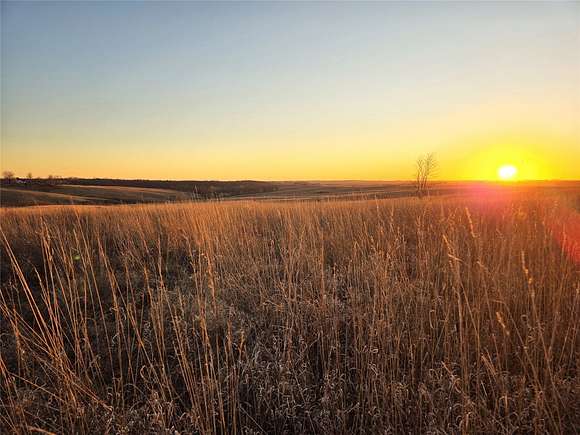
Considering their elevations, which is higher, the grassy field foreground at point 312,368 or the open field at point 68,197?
the open field at point 68,197

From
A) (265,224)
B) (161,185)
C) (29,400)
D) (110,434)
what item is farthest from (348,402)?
(161,185)

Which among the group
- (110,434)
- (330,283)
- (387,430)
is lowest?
(110,434)

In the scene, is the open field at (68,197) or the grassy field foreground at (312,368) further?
the open field at (68,197)

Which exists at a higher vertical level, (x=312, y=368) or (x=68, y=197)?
(x=68, y=197)

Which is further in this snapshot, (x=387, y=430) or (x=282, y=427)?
(x=282, y=427)

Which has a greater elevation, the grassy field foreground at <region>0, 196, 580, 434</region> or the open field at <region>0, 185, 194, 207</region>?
the open field at <region>0, 185, 194, 207</region>

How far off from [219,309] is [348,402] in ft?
4.91

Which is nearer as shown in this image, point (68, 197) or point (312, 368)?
point (312, 368)

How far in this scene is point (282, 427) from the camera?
6.20 feet

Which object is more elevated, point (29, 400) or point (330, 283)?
point (330, 283)

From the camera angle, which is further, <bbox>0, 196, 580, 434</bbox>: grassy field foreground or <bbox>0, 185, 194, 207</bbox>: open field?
<bbox>0, 185, 194, 207</bbox>: open field

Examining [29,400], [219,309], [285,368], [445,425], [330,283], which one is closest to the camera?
[445,425]

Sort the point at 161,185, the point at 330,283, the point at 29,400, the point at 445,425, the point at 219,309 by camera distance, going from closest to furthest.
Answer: the point at 445,425 → the point at 29,400 → the point at 219,309 → the point at 330,283 → the point at 161,185

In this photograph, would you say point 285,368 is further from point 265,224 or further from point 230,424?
point 265,224
